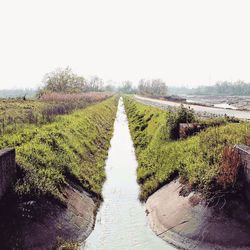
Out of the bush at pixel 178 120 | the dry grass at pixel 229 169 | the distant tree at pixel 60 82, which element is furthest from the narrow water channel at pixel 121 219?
the distant tree at pixel 60 82

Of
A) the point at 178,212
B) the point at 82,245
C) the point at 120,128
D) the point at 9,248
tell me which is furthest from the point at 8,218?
the point at 120,128

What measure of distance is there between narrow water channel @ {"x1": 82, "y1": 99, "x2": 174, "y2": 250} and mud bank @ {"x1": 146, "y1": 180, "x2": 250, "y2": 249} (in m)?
0.44

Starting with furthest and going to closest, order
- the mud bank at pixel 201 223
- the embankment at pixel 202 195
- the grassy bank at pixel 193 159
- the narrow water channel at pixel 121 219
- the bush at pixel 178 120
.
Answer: the bush at pixel 178 120
the grassy bank at pixel 193 159
the narrow water channel at pixel 121 219
the embankment at pixel 202 195
the mud bank at pixel 201 223

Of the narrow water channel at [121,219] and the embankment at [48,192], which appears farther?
the narrow water channel at [121,219]

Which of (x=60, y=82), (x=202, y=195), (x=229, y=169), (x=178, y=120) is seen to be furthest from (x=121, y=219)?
(x=60, y=82)

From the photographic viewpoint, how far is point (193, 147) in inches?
639

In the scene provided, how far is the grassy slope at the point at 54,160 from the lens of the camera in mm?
12820

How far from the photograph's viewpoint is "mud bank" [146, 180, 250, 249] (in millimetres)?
10758

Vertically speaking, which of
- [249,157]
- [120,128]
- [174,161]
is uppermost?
[249,157]

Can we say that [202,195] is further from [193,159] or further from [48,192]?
[48,192]

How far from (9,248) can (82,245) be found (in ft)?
8.89

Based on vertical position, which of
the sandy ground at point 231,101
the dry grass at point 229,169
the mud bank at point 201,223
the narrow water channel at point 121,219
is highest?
the dry grass at point 229,169

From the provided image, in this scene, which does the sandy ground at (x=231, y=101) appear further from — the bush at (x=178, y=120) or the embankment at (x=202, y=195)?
the embankment at (x=202, y=195)

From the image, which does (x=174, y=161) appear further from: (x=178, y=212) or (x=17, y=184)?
(x=17, y=184)
